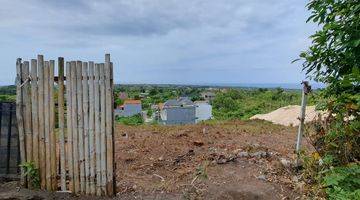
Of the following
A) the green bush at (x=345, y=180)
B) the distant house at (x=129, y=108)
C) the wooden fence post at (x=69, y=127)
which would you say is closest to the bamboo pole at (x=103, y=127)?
the wooden fence post at (x=69, y=127)

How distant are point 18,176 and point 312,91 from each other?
453cm

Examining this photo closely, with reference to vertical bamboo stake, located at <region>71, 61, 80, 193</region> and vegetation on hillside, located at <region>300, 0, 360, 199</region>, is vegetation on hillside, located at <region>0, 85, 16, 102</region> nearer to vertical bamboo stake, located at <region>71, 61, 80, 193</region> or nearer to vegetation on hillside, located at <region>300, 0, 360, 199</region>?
vertical bamboo stake, located at <region>71, 61, 80, 193</region>

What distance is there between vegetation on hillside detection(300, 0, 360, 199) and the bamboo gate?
2774 mm

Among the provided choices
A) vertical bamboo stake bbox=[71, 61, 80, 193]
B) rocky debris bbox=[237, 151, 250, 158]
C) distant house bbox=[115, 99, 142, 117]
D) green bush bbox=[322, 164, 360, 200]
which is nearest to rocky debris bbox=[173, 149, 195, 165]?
rocky debris bbox=[237, 151, 250, 158]

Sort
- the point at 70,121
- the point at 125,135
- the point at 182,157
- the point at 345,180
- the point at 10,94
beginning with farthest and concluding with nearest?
the point at 10,94
the point at 125,135
the point at 182,157
the point at 70,121
the point at 345,180

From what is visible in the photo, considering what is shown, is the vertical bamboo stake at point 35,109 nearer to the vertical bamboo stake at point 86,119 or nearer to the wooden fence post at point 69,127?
the wooden fence post at point 69,127

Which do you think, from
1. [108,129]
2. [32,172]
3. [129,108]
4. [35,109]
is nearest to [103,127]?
[108,129]

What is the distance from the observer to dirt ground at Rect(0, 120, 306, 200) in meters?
5.95

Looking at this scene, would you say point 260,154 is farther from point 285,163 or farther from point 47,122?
point 47,122

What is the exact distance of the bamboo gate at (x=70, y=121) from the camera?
19.2 feet

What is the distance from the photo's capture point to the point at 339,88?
4926 millimetres

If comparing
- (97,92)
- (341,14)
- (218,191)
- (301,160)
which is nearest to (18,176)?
(97,92)

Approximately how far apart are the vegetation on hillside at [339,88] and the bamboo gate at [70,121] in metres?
2.77

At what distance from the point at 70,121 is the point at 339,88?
3.55m
